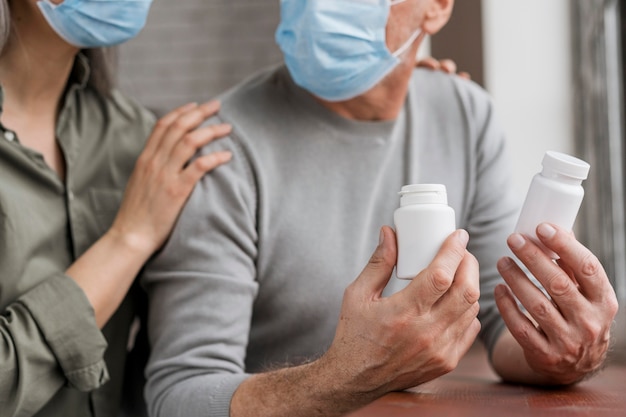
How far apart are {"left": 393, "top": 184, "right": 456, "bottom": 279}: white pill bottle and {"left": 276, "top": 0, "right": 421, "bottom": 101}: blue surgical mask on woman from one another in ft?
1.43

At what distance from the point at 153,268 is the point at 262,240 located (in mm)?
185

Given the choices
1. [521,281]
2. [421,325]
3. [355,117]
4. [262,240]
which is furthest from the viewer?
[355,117]

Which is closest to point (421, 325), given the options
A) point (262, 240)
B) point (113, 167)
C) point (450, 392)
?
point (450, 392)

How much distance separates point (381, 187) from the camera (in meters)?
1.47

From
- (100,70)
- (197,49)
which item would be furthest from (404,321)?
(197,49)

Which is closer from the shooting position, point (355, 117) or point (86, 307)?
point (86, 307)

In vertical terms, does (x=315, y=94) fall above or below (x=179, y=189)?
above

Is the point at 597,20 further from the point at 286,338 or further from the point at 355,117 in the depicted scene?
the point at 286,338

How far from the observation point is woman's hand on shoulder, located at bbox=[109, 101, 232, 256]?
134cm

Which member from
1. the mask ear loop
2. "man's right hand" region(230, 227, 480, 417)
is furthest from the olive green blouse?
the mask ear loop

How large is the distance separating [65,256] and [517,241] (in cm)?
77

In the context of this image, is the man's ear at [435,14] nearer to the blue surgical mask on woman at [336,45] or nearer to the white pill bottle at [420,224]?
the blue surgical mask on woman at [336,45]

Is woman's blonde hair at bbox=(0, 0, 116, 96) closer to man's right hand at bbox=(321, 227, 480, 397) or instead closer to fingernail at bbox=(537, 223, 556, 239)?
man's right hand at bbox=(321, 227, 480, 397)

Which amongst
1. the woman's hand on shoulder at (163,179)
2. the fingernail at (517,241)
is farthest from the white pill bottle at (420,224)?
the woman's hand on shoulder at (163,179)
